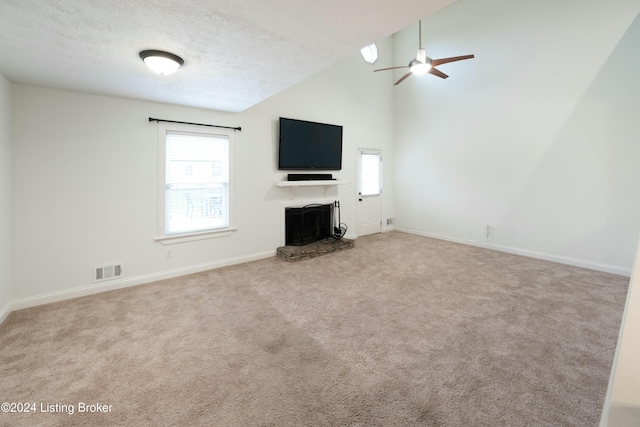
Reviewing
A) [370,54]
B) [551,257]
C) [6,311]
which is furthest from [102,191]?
[551,257]

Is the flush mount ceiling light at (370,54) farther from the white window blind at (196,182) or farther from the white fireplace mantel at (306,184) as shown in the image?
the white window blind at (196,182)

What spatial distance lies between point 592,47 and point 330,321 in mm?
5376

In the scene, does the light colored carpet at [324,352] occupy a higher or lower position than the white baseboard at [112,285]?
lower

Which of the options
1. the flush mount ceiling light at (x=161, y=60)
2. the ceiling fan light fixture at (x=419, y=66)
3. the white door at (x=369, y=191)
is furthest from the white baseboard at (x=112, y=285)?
the ceiling fan light fixture at (x=419, y=66)

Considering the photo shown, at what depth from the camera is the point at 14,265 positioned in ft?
9.84

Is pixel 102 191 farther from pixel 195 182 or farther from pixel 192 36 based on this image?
pixel 192 36

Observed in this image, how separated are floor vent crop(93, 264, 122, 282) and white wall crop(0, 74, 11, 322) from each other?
0.72 m

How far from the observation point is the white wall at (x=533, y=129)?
3934 millimetres

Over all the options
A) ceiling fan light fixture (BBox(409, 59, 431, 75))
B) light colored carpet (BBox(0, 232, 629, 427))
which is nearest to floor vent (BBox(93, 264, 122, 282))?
light colored carpet (BBox(0, 232, 629, 427))

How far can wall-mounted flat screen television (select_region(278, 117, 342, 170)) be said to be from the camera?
4.85 metres

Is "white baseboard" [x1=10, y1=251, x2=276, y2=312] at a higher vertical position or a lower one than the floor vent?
lower

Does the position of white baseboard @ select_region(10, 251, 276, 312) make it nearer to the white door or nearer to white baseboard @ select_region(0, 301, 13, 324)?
white baseboard @ select_region(0, 301, 13, 324)

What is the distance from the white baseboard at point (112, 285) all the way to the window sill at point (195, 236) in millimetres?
397

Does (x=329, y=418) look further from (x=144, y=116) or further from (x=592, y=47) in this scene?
(x=592, y=47)
